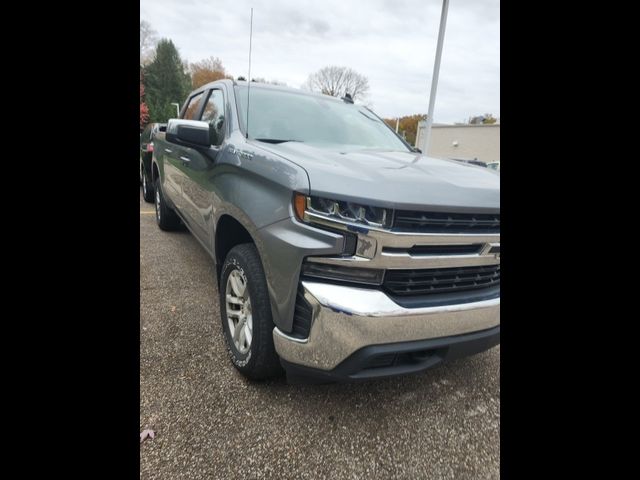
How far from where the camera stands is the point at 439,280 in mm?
1729

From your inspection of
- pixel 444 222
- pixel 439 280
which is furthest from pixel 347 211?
pixel 439 280

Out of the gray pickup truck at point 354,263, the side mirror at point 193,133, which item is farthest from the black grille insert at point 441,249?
the side mirror at point 193,133

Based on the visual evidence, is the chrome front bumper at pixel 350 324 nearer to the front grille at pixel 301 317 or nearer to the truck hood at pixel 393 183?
the front grille at pixel 301 317

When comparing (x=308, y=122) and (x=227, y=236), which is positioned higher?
(x=308, y=122)

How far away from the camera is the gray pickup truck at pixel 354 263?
5.00 ft

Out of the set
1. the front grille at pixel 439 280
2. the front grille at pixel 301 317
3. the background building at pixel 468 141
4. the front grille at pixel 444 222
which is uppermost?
the background building at pixel 468 141

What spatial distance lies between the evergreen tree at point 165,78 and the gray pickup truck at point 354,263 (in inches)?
1205

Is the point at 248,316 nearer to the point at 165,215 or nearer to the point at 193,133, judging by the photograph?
the point at 193,133

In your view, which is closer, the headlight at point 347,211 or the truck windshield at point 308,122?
the headlight at point 347,211

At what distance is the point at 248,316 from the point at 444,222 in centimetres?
117
